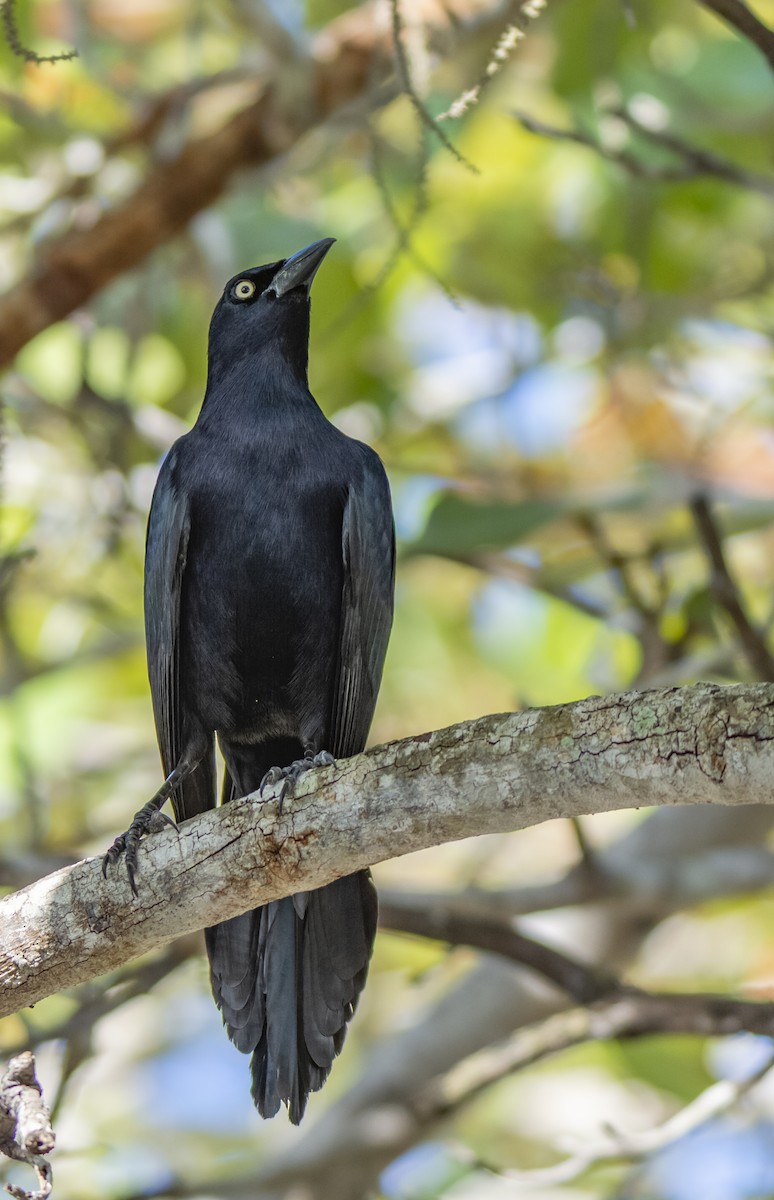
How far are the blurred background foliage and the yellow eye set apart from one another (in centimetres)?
59

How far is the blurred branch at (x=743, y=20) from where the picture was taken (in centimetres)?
361

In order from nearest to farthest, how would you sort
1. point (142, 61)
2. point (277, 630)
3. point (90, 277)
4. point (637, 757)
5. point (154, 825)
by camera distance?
point (637, 757) → point (154, 825) → point (277, 630) → point (90, 277) → point (142, 61)

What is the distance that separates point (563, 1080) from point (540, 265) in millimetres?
3823

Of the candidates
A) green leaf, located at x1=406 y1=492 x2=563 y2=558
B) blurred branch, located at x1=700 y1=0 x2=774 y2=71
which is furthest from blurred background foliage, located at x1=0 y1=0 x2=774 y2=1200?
blurred branch, located at x1=700 y1=0 x2=774 y2=71

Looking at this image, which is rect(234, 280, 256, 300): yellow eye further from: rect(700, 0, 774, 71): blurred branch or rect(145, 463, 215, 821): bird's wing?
rect(700, 0, 774, 71): blurred branch

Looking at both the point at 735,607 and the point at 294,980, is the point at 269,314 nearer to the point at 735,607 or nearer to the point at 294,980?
the point at 735,607

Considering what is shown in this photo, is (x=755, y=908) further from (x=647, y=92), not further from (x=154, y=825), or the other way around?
(x=154, y=825)

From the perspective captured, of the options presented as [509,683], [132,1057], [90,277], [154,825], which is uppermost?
[90,277]

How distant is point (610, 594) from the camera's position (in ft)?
22.0

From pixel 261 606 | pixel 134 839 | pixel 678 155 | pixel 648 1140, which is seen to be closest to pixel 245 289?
pixel 261 606

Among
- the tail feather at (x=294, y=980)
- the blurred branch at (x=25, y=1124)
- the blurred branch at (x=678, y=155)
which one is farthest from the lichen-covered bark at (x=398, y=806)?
the blurred branch at (x=678, y=155)

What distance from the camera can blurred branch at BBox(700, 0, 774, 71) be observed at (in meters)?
3.61

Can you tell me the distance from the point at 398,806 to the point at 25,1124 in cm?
90

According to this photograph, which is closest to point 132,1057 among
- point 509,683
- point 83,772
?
point 83,772
